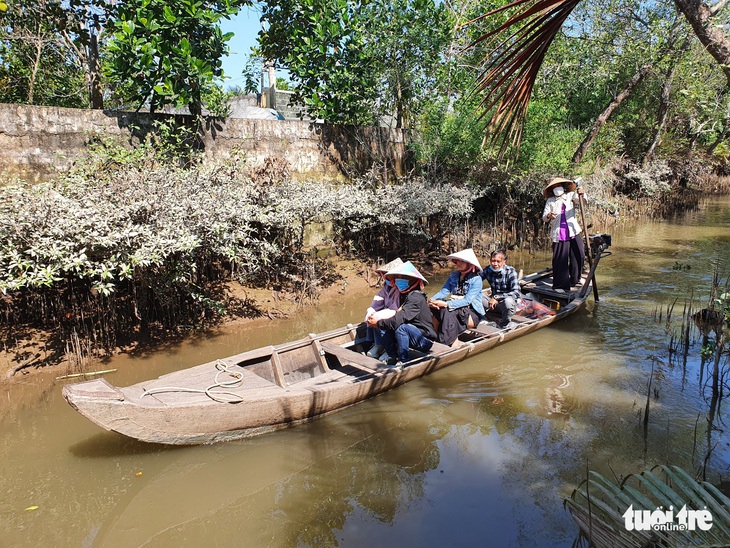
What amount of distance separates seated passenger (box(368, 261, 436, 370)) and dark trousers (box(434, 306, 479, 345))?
0.34 metres

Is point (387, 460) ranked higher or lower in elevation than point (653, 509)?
lower

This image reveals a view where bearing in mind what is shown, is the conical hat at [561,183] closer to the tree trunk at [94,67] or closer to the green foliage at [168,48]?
the green foliage at [168,48]

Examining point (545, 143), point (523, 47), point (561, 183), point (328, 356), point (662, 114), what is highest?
point (662, 114)

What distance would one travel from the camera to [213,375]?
15.8 feet

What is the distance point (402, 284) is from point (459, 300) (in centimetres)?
86

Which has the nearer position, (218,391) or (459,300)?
(218,391)

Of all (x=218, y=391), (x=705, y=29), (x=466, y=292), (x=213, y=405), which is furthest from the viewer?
(x=466, y=292)

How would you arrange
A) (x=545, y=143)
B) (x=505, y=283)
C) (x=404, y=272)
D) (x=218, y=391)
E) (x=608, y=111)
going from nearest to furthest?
(x=218, y=391)
(x=404, y=272)
(x=505, y=283)
(x=545, y=143)
(x=608, y=111)

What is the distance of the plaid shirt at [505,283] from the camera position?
22.9 ft

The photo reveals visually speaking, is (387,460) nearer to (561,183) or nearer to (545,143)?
(561,183)

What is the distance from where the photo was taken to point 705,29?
98.6 inches

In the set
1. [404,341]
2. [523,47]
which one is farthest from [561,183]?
[523,47]

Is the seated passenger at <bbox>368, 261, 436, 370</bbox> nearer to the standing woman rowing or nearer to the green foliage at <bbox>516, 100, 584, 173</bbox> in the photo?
the standing woman rowing

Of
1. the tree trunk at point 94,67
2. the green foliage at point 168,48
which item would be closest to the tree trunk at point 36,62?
the tree trunk at point 94,67
